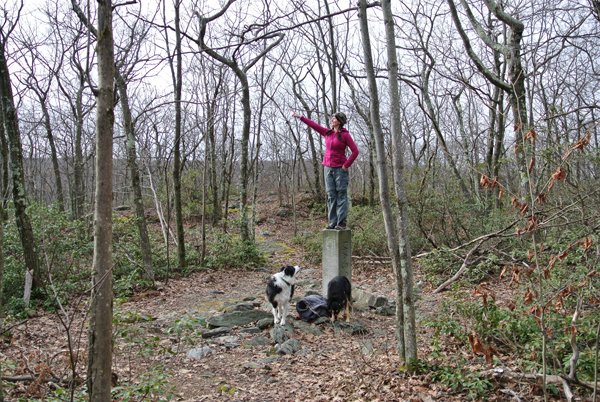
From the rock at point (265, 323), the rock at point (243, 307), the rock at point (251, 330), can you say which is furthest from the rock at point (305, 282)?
the rock at point (251, 330)

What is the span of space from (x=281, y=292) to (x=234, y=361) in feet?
4.09

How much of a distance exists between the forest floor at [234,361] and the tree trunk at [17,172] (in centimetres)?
116

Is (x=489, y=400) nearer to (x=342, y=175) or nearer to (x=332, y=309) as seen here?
(x=332, y=309)

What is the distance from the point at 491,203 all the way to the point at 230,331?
7934 mm

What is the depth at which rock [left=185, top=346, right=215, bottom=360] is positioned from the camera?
16.0ft

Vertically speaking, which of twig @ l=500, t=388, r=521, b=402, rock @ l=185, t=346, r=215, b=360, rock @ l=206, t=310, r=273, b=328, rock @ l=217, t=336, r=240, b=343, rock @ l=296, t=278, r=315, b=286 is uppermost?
twig @ l=500, t=388, r=521, b=402

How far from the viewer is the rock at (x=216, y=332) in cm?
561

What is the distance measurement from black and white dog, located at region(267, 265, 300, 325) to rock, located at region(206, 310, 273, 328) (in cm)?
47

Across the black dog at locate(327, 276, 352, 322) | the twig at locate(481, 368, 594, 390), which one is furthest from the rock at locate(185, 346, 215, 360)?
the twig at locate(481, 368, 594, 390)

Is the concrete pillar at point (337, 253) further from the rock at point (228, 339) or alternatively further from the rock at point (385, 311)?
the rock at point (228, 339)

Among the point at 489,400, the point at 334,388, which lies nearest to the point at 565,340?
the point at 489,400

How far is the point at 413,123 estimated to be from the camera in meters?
25.0

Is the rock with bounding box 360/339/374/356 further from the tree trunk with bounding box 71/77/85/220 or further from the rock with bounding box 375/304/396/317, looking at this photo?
the tree trunk with bounding box 71/77/85/220

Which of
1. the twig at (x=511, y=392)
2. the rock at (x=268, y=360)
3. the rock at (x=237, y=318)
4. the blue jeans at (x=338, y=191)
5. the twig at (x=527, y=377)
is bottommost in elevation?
the rock at (x=268, y=360)
